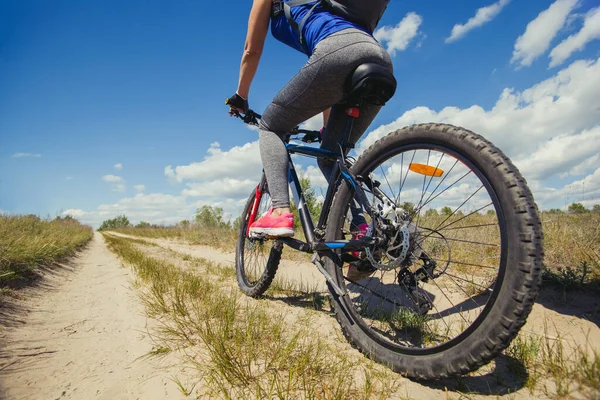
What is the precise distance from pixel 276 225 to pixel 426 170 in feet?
3.55

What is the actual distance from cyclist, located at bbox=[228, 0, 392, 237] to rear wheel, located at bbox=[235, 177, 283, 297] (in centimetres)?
47

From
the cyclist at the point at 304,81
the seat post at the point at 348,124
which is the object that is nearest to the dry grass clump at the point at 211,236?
the cyclist at the point at 304,81

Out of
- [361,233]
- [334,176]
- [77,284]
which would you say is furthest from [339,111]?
[77,284]

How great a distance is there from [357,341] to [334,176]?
43.4 inches

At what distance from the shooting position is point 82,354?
64.7 inches

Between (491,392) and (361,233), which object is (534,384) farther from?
(361,233)

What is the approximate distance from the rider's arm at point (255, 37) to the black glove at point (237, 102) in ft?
0.74

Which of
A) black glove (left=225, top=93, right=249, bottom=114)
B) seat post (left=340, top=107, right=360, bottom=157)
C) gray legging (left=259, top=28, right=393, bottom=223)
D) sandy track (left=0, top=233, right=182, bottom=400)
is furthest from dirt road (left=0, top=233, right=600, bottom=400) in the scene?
A: black glove (left=225, top=93, right=249, bottom=114)

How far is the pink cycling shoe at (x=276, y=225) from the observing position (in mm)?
2100

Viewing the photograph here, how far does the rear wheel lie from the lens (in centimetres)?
269

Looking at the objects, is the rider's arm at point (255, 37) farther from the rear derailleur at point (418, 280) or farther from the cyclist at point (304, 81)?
the rear derailleur at point (418, 280)

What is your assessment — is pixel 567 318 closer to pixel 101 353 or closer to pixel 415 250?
pixel 415 250

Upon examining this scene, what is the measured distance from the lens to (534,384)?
121 cm

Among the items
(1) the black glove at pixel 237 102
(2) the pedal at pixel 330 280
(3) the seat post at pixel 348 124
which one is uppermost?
(1) the black glove at pixel 237 102
